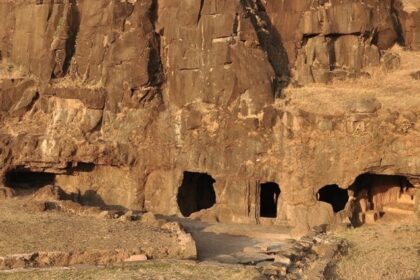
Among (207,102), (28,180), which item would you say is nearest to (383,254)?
(207,102)

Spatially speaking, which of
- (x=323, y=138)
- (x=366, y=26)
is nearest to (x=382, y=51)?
(x=366, y=26)

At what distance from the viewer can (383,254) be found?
1645cm

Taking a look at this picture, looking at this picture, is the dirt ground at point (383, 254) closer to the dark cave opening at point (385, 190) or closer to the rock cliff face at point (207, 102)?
the rock cliff face at point (207, 102)

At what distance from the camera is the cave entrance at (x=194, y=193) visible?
2614 centimetres

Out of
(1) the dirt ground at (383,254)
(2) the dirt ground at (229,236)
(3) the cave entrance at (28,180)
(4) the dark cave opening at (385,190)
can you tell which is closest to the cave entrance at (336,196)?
(4) the dark cave opening at (385,190)

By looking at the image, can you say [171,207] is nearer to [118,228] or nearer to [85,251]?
[118,228]

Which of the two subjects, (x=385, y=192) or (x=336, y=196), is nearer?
(x=385, y=192)

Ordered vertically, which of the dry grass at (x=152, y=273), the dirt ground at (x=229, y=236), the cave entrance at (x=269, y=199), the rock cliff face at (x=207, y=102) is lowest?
the dry grass at (x=152, y=273)

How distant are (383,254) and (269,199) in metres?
11.5

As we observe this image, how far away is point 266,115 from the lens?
2423 cm

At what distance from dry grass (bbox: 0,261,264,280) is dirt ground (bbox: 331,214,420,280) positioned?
8.72ft

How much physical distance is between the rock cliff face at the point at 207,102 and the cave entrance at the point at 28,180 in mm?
507

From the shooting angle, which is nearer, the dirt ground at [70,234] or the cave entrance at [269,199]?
the dirt ground at [70,234]

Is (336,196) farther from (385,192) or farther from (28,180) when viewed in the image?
(28,180)
